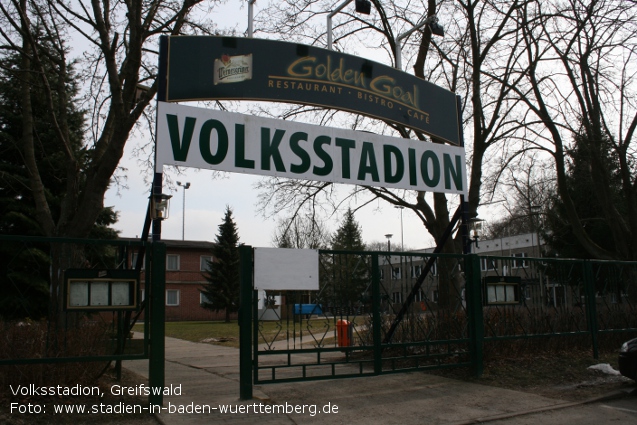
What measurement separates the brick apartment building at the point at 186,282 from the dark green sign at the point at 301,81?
36.3 m

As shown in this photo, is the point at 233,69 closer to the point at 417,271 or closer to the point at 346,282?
the point at 346,282

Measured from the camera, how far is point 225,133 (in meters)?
8.88

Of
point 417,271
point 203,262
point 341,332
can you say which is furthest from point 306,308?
point 203,262

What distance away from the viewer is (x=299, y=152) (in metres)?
9.45

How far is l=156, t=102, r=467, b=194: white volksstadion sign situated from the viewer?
28.0 feet

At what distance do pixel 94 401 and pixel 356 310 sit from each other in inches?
159

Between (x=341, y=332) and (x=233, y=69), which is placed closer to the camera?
(x=233, y=69)

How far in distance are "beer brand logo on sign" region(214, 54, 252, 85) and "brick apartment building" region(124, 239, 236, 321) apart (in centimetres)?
3726

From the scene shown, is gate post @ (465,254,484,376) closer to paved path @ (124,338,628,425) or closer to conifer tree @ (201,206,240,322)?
paved path @ (124,338,628,425)

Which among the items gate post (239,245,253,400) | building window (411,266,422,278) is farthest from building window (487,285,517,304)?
gate post (239,245,253,400)

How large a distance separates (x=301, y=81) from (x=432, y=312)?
472 centimetres

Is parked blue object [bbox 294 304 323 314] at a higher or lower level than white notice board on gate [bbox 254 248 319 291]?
lower

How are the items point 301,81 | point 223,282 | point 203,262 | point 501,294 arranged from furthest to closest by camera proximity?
point 203,262, point 223,282, point 501,294, point 301,81

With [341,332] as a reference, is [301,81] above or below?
above
